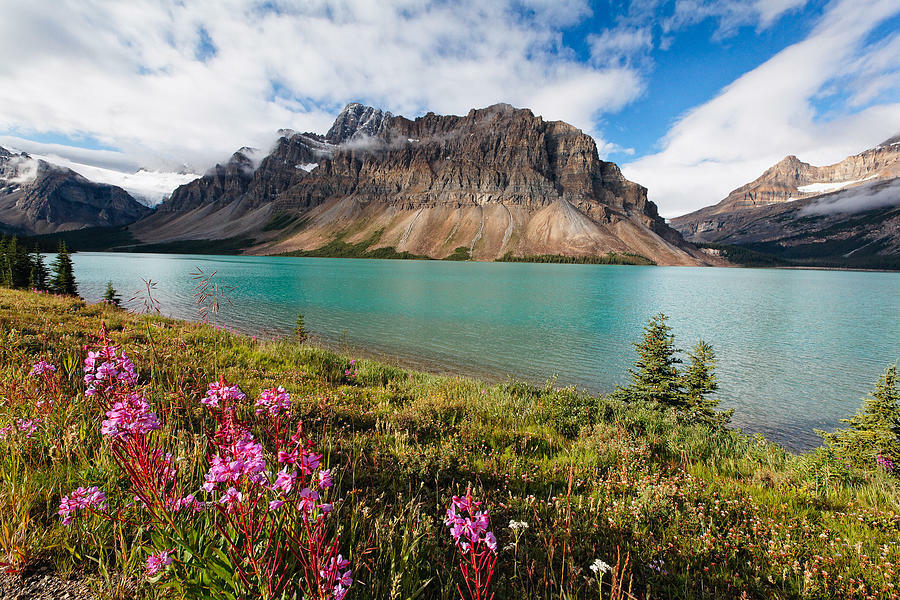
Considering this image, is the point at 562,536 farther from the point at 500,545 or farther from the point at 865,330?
the point at 865,330

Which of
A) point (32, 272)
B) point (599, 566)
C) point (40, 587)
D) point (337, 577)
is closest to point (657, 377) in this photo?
point (599, 566)

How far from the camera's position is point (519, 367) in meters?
24.0

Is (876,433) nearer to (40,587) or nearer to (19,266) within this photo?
(40,587)

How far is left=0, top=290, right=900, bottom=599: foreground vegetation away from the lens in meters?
2.56

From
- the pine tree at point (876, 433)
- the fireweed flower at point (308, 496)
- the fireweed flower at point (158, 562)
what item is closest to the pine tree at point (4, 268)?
the fireweed flower at point (158, 562)

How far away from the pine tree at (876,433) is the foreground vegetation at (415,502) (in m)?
0.23

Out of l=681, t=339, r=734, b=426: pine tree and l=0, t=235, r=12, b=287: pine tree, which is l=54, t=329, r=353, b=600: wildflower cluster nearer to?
l=681, t=339, r=734, b=426: pine tree

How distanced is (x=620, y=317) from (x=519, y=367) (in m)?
25.5

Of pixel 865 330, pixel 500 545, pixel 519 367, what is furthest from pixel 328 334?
pixel 865 330

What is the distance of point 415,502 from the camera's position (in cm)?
425

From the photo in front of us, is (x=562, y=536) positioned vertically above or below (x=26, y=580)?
below

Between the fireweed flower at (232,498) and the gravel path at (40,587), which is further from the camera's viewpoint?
the gravel path at (40,587)

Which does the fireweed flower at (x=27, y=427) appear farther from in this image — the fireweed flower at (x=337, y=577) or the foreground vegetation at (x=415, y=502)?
the fireweed flower at (x=337, y=577)

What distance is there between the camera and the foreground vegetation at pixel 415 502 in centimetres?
256
